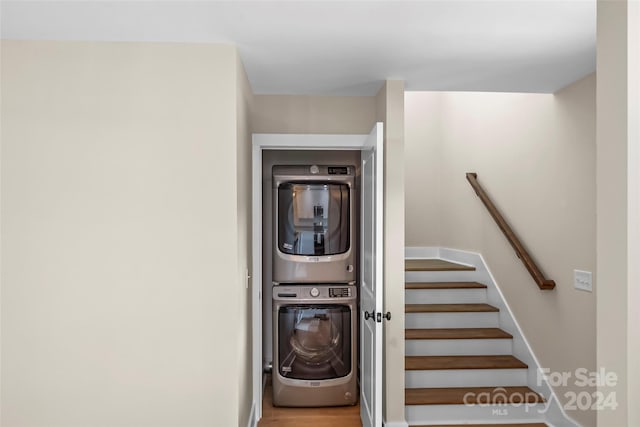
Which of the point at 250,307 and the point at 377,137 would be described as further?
the point at 250,307

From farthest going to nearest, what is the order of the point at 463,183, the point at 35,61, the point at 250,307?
the point at 463,183 → the point at 250,307 → the point at 35,61

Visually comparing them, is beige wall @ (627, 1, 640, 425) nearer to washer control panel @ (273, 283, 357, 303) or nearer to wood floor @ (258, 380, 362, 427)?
wood floor @ (258, 380, 362, 427)

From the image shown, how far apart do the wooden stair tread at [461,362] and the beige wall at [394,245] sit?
0.43m

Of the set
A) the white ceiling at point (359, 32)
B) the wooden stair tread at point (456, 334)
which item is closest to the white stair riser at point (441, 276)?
the wooden stair tread at point (456, 334)

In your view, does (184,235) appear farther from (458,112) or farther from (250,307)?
(458,112)

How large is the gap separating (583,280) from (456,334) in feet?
3.70

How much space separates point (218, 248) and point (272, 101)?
1446 millimetres

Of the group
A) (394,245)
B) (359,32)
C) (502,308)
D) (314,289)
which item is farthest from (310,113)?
(502,308)

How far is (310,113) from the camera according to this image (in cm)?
358

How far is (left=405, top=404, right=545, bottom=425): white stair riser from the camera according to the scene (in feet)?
11.0

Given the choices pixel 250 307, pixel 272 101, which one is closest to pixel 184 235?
pixel 250 307

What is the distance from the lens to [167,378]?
2.52m

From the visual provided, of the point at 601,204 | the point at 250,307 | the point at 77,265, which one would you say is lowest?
the point at 250,307

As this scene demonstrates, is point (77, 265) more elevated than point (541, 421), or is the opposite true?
point (77, 265)
